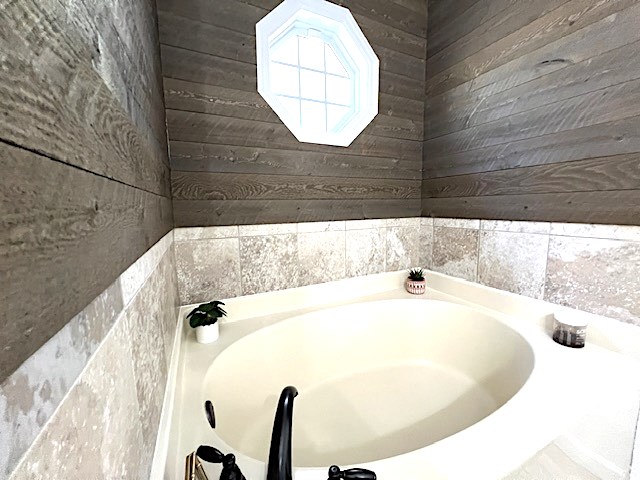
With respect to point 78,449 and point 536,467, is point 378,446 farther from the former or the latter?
point 78,449

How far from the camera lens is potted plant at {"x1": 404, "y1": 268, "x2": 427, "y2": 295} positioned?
1.74 metres

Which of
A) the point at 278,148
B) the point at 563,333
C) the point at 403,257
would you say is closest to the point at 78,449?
the point at 278,148

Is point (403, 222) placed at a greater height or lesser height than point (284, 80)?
lesser

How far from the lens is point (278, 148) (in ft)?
4.78

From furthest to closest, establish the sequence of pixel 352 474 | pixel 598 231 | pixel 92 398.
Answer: pixel 598 231
pixel 352 474
pixel 92 398

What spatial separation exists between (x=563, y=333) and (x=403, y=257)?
0.94m

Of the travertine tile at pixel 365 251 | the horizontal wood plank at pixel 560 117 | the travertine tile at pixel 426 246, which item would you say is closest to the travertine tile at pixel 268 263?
the travertine tile at pixel 365 251

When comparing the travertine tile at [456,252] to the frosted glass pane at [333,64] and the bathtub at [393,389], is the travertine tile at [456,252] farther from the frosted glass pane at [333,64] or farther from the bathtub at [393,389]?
the frosted glass pane at [333,64]

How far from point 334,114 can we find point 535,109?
3.50 ft

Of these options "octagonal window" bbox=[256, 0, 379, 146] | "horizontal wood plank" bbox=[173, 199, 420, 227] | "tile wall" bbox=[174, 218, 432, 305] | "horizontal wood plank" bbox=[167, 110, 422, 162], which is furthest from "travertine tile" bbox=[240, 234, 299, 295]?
"octagonal window" bbox=[256, 0, 379, 146]

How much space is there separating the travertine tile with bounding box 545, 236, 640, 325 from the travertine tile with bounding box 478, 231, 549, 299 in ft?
0.13

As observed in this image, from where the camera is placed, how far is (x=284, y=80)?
154cm

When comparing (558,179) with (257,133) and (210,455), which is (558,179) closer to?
(257,133)

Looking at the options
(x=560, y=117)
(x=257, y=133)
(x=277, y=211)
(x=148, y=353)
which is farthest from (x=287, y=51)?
(x=148, y=353)
